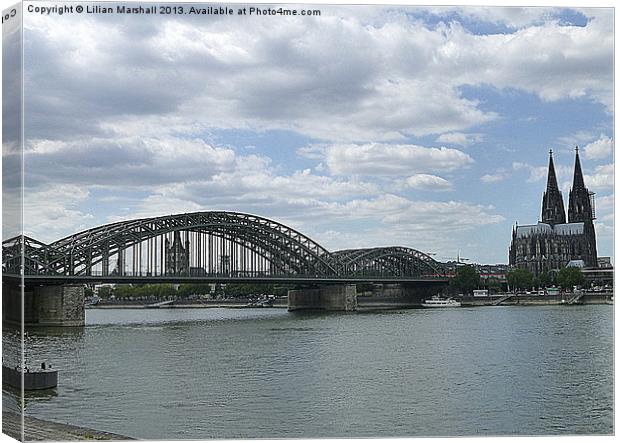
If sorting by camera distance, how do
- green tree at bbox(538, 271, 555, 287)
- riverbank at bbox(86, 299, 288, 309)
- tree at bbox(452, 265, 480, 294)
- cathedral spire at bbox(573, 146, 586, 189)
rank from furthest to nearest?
1. riverbank at bbox(86, 299, 288, 309)
2. green tree at bbox(538, 271, 555, 287)
3. tree at bbox(452, 265, 480, 294)
4. cathedral spire at bbox(573, 146, 586, 189)

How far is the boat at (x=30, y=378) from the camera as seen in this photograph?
472 inches

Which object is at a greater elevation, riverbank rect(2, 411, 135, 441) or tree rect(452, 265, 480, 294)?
tree rect(452, 265, 480, 294)

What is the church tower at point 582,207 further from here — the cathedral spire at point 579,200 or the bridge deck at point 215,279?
the bridge deck at point 215,279

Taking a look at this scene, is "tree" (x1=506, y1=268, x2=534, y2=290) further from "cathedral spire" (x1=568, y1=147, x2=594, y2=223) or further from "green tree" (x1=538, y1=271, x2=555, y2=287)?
"cathedral spire" (x1=568, y1=147, x2=594, y2=223)

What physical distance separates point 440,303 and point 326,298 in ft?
45.6

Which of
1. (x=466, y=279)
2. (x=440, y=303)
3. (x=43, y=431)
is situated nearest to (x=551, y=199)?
(x=43, y=431)

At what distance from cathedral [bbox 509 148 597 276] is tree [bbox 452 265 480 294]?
1.58m

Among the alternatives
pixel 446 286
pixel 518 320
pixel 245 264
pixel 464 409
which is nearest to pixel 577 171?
Result: pixel 464 409

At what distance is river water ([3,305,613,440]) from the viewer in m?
13.5

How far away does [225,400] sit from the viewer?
52.6 ft

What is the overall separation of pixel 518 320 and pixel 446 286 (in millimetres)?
9242

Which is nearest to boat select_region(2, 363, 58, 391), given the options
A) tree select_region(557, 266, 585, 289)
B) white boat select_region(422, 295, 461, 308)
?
tree select_region(557, 266, 585, 289)

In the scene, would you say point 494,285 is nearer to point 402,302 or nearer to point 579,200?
point 579,200

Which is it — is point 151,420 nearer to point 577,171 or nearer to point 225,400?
point 225,400
